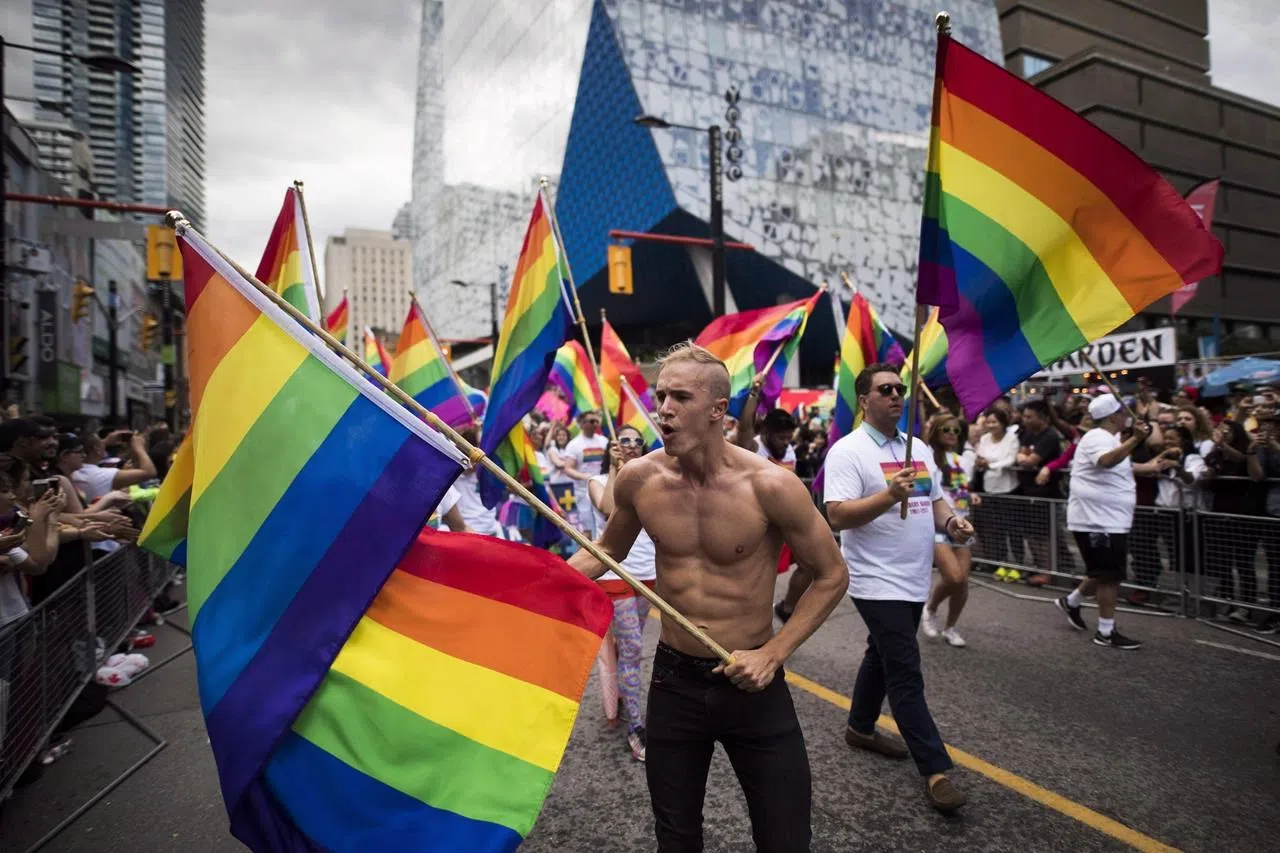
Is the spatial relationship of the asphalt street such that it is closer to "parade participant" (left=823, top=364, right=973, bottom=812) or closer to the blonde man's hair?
"parade participant" (left=823, top=364, right=973, bottom=812)

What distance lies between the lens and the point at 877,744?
409cm

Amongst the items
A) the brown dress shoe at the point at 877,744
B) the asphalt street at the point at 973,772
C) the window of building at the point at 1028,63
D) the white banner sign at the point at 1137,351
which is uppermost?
the window of building at the point at 1028,63

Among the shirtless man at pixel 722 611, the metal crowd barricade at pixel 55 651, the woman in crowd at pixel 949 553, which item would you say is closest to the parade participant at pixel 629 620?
the shirtless man at pixel 722 611

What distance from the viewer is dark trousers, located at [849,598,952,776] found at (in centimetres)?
356

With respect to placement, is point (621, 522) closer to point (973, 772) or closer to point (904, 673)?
point (904, 673)

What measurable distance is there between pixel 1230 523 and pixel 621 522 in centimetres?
629

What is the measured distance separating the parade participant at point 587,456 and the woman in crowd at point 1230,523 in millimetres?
5699

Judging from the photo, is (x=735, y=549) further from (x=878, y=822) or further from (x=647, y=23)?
(x=647, y=23)

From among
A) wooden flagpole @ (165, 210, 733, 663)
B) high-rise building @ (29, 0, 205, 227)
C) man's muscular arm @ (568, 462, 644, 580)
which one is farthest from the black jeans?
high-rise building @ (29, 0, 205, 227)

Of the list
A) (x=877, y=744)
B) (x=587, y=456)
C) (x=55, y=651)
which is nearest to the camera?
(x=877, y=744)

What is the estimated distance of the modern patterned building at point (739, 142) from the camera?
1348 inches

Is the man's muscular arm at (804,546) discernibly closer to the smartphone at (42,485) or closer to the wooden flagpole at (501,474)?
the wooden flagpole at (501,474)

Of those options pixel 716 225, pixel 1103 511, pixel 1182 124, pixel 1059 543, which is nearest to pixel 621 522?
pixel 1103 511

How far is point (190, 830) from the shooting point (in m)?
3.61
